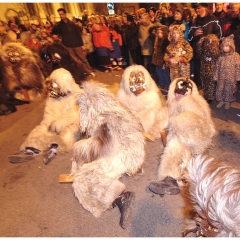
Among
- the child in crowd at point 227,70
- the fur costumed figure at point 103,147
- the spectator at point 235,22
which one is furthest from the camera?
the spectator at point 235,22

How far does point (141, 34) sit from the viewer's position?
6.36 m

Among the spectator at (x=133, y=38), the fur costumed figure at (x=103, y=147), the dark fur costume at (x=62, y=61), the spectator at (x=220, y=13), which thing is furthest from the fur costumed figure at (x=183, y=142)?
the spectator at (x=133, y=38)

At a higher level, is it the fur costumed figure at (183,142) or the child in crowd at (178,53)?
the child in crowd at (178,53)

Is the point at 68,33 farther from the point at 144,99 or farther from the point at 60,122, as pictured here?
the point at 144,99

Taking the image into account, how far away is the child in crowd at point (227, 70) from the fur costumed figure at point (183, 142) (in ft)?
5.23

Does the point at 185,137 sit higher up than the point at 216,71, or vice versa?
the point at 216,71

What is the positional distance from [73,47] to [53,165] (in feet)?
15.9

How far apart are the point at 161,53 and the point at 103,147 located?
3.92 meters

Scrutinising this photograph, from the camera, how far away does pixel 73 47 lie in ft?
23.5

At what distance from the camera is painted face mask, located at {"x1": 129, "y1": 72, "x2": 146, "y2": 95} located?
3.31 metres

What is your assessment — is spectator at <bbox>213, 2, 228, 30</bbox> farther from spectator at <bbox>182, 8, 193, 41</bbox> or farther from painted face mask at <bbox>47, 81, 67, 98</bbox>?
painted face mask at <bbox>47, 81, 67, 98</bbox>

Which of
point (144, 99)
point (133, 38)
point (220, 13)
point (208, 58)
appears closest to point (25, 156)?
point (144, 99)

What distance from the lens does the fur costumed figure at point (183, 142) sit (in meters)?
2.63

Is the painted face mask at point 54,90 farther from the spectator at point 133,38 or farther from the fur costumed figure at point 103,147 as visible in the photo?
the spectator at point 133,38
